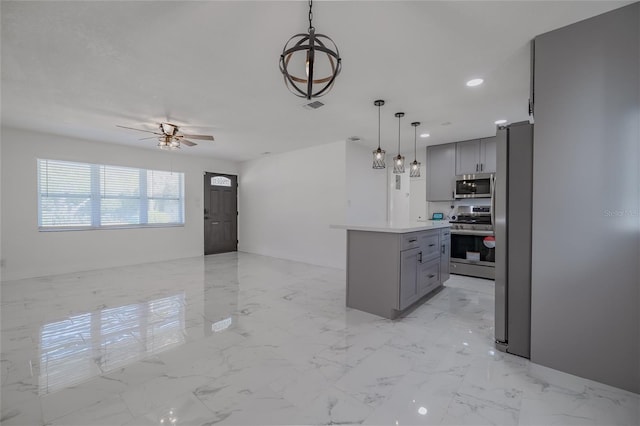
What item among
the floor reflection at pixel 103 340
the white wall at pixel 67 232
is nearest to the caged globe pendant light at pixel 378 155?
the floor reflection at pixel 103 340

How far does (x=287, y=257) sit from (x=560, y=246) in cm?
514

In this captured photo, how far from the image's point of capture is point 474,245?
15.5 feet

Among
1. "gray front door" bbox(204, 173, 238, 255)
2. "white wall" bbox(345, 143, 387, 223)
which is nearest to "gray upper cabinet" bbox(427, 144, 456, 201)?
"white wall" bbox(345, 143, 387, 223)

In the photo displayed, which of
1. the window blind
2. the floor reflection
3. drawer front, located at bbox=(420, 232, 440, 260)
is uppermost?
the window blind

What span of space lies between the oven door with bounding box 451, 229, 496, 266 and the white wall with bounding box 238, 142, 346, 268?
200 centimetres

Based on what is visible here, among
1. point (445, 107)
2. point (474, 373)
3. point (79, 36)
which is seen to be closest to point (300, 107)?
point (445, 107)

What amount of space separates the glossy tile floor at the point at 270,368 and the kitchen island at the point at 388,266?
0.58 feet

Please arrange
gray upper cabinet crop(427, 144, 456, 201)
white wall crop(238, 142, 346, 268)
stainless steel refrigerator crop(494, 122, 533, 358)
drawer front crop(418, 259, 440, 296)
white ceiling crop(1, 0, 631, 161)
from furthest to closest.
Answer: white wall crop(238, 142, 346, 268) < gray upper cabinet crop(427, 144, 456, 201) < drawer front crop(418, 259, 440, 296) < stainless steel refrigerator crop(494, 122, 533, 358) < white ceiling crop(1, 0, 631, 161)

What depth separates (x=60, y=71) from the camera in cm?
264

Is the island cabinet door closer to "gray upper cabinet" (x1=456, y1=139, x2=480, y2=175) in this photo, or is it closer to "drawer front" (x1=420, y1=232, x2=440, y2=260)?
"drawer front" (x1=420, y1=232, x2=440, y2=260)

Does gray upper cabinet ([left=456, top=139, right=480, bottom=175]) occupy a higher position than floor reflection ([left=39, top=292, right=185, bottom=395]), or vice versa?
gray upper cabinet ([left=456, top=139, right=480, bottom=175])

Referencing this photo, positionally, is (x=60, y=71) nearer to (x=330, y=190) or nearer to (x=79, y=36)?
(x=79, y=36)

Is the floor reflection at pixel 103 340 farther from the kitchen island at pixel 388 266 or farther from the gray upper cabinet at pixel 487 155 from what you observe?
the gray upper cabinet at pixel 487 155

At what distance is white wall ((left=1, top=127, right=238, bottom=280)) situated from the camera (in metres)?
4.54
